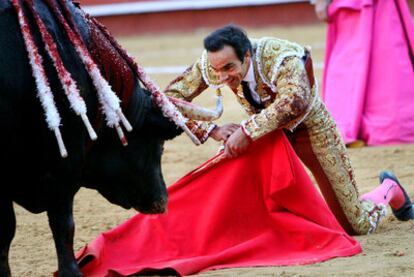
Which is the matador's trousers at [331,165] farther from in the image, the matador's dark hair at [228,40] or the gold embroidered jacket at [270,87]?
the matador's dark hair at [228,40]

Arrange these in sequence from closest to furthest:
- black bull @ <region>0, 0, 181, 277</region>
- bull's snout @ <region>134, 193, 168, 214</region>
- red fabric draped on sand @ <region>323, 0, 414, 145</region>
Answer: black bull @ <region>0, 0, 181, 277</region> → bull's snout @ <region>134, 193, 168, 214</region> → red fabric draped on sand @ <region>323, 0, 414, 145</region>

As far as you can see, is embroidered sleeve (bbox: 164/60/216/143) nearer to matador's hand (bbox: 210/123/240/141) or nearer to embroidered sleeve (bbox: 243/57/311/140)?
matador's hand (bbox: 210/123/240/141)

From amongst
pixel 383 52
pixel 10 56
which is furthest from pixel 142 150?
pixel 383 52

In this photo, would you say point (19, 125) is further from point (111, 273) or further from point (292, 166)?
point (292, 166)

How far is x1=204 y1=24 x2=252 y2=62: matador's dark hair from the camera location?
155 inches

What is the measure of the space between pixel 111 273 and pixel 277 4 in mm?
9449

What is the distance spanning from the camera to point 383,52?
6719 millimetres

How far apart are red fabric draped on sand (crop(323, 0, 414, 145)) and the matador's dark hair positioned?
2.79m

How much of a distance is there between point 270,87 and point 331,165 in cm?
46

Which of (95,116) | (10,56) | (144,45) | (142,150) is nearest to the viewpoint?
(10,56)

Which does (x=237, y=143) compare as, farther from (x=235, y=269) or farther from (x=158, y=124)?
(x=235, y=269)

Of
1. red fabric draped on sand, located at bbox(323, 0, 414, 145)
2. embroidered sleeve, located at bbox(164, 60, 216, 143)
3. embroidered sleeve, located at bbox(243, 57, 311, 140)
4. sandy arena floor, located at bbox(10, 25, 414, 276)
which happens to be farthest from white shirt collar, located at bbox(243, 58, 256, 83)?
red fabric draped on sand, located at bbox(323, 0, 414, 145)

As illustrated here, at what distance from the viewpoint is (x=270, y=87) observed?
164 inches

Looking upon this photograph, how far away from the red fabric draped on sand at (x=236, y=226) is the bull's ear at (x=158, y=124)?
0.34 metres
